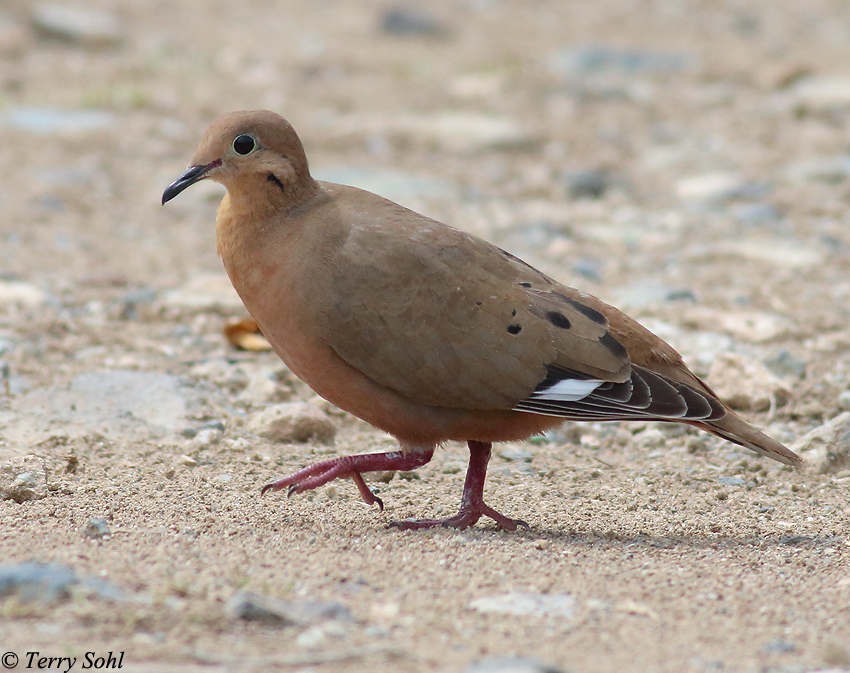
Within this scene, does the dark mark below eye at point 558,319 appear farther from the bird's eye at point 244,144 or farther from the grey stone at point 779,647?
the grey stone at point 779,647

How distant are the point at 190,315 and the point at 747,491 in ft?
10.4

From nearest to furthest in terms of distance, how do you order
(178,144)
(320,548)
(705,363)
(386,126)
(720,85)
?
1. (320,548)
2. (705,363)
3. (178,144)
4. (386,126)
5. (720,85)

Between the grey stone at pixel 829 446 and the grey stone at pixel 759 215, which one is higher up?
the grey stone at pixel 759 215

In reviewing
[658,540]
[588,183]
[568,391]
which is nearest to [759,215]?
[588,183]

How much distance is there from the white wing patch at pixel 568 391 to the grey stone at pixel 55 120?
6.69 meters

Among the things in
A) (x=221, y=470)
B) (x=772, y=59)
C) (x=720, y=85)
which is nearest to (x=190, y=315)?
(x=221, y=470)

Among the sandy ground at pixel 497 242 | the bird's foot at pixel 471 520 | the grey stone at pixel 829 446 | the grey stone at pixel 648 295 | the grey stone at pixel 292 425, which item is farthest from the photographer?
the grey stone at pixel 648 295

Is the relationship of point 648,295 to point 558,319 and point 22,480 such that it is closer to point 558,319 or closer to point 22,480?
point 558,319

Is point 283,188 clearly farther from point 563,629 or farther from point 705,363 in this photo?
point 705,363

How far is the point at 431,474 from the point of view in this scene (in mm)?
5020

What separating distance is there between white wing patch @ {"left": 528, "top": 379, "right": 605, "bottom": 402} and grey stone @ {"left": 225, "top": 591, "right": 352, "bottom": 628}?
4.49ft

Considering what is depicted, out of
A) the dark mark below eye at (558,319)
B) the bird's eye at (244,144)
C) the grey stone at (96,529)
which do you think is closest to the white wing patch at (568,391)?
the dark mark below eye at (558,319)

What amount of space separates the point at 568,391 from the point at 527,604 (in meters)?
1.14

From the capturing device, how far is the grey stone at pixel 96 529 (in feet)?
11.9
